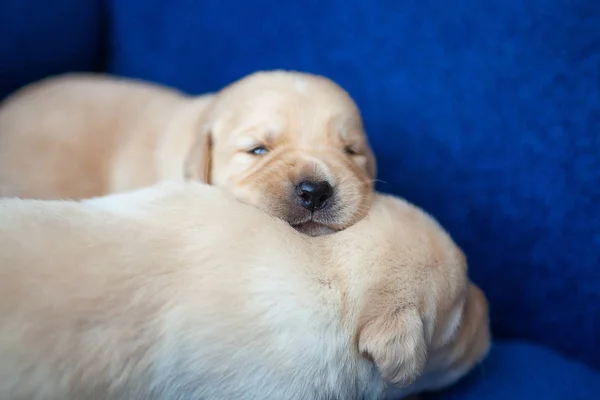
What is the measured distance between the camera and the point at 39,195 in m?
2.03

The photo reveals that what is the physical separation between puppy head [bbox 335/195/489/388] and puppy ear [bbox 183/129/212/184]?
0.54m

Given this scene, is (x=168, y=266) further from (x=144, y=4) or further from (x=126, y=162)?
(x=144, y=4)

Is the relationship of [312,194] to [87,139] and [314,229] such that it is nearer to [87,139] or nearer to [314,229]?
[314,229]

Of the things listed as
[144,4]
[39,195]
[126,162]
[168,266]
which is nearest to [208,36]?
[144,4]

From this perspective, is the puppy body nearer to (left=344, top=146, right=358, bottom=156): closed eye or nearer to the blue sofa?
the blue sofa

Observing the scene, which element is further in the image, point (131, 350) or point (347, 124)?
point (347, 124)

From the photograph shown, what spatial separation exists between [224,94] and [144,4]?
1.02m

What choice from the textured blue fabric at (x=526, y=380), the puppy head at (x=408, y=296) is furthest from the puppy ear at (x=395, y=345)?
the textured blue fabric at (x=526, y=380)

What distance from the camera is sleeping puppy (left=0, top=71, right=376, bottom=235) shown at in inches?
60.6

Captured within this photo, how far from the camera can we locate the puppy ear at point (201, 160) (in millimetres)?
1774

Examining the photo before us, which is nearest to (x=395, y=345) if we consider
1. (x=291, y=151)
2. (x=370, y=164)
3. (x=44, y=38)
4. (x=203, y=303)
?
(x=203, y=303)

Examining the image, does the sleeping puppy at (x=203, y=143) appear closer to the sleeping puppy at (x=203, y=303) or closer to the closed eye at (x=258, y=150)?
the closed eye at (x=258, y=150)

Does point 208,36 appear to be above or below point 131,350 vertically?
above

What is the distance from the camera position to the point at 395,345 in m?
1.19
